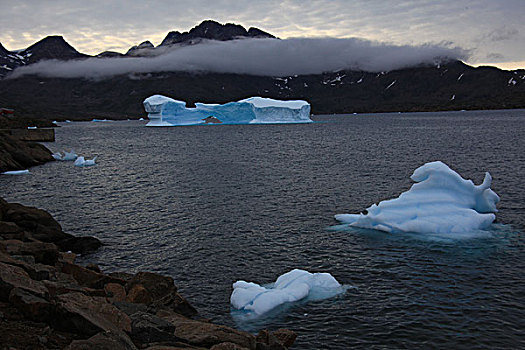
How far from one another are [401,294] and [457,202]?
24.4 feet

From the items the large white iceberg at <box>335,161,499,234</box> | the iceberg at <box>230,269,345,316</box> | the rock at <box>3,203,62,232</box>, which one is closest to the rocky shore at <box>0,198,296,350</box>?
the iceberg at <box>230,269,345,316</box>

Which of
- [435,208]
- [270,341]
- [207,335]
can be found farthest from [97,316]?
[435,208]

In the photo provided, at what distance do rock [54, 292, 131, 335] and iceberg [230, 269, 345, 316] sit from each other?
3.90 meters

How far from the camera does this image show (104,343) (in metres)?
5.22

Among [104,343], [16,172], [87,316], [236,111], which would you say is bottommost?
[16,172]

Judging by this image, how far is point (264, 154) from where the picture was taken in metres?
46.6

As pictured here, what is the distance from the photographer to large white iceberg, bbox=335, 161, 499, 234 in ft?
50.8

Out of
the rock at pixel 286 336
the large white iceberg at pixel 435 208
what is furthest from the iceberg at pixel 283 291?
the large white iceberg at pixel 435 208

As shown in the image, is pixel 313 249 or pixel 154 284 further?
pixel 313 249

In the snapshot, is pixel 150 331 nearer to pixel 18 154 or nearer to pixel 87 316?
pixel 87 316

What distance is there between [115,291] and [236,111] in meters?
88.0

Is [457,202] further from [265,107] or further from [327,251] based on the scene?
[265,107]

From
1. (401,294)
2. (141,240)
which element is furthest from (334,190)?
(401,294)

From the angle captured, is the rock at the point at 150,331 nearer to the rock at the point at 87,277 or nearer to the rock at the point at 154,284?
the rock at the point at 154,284
